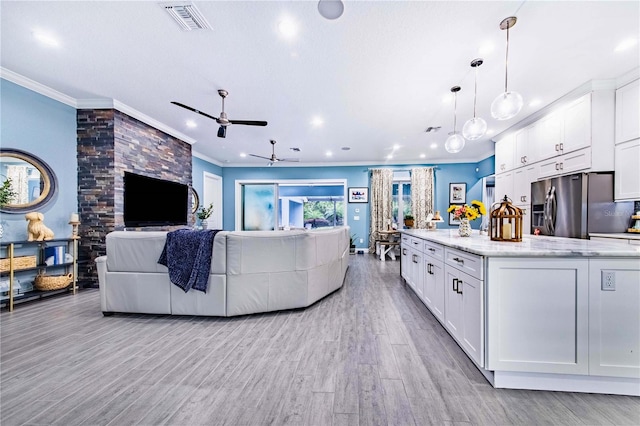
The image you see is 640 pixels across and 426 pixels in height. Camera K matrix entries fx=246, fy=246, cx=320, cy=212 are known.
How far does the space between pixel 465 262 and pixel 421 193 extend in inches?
235

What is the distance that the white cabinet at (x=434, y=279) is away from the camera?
2325 mm

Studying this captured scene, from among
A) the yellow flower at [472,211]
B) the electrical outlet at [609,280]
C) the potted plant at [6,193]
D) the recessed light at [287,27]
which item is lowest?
the electrical outlet at [609,280]

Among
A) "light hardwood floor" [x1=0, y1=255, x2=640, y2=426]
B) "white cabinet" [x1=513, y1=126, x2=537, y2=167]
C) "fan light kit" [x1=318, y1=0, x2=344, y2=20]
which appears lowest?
"light hardwood floor" [x1=0, y1=255, x2=640, y2=426]

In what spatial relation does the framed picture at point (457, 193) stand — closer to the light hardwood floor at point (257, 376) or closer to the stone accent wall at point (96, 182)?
the light hardwood floor at point (257, 376)

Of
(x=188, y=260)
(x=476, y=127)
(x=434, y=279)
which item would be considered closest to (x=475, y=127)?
(x=476, y=127)

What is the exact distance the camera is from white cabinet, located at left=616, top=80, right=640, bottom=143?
111 inches

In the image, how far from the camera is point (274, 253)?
2.76 metres

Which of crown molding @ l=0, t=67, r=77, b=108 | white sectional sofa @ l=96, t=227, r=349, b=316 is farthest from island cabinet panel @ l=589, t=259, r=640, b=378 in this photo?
crown molding @ l=0, t=67, r=77, b=108

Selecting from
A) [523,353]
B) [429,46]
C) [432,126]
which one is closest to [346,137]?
[432,126]

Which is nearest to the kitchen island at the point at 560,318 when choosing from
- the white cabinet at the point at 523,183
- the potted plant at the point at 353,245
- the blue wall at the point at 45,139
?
the white cabinet at the point at 523,183

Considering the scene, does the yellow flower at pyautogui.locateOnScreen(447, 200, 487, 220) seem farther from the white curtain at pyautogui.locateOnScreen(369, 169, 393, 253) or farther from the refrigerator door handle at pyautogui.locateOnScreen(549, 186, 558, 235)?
the white curtain at pyautogui.locateOnScreen(369, 169, 393, 253)

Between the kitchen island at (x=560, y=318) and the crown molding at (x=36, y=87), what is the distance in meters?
5.37

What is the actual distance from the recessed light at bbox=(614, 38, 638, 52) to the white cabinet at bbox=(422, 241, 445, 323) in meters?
2.68

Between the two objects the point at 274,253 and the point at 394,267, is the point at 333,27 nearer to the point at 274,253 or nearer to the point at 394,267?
the point at 274,253
